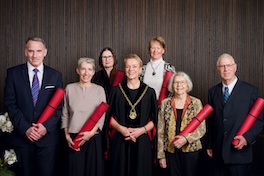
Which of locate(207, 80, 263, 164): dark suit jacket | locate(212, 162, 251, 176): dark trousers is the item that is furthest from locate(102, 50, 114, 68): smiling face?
locate(212, 162, 251, 176): dark trousers

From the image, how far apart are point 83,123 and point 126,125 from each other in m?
0.33

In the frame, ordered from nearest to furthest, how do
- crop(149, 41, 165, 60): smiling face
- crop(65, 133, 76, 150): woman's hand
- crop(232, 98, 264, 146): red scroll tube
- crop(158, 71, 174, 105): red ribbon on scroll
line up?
crop(232, 98, 264, 146): red scroll tube, crop(65, 133, 76, 150): woman's hand, crop(158, 71, 174, 105): red ribbon on scroll, crop(149, 41, 165, 60): smiling face

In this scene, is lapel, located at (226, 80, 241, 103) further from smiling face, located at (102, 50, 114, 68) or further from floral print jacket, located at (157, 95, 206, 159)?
smiling face, located at (102, 50, 114, 68)

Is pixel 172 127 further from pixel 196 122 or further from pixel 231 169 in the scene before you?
pixel 231 169

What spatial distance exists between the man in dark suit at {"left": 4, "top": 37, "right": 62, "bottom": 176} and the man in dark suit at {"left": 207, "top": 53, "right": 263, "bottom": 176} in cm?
120

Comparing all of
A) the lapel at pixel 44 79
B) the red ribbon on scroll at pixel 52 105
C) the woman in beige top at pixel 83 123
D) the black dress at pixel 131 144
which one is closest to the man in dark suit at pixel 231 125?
the black dress at pixel 131 144

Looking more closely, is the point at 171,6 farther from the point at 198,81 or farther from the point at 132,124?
the point at 132,124

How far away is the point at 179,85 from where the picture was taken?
2.80 m

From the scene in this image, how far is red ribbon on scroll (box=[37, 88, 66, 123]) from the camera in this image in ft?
8.82

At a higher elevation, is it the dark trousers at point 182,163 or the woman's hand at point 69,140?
the woman's hand at point 69,140

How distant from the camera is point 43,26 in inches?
168

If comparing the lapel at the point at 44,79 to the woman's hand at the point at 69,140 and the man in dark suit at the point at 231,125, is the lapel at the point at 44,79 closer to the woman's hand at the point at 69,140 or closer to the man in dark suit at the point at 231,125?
the woman's hand at the point at 69,140

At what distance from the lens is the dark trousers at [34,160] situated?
2.74 meters

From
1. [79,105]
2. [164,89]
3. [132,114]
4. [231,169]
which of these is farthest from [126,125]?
[231,169]
